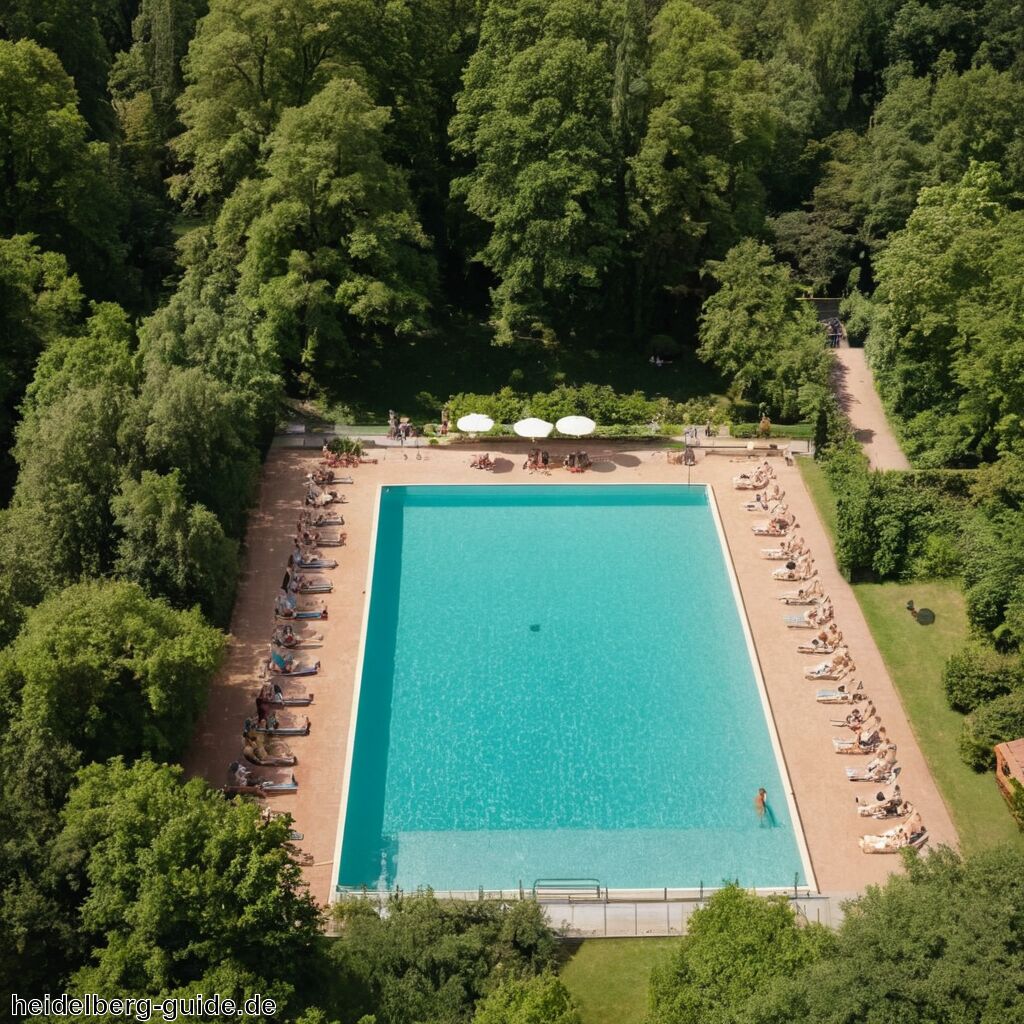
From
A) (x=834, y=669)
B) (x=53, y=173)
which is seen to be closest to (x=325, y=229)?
(x=53, y=173)

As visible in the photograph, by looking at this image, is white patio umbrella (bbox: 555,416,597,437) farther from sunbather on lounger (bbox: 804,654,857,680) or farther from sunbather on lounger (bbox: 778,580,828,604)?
sunbather on lounger (bbox: 804,654,857,680)

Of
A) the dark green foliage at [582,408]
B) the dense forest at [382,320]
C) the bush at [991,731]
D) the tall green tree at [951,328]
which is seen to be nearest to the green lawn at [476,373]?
the dense forest at [382,320]

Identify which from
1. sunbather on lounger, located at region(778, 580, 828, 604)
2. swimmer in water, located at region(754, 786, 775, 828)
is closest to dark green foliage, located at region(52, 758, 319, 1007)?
swimmer in water, located at region(754, 786, 775, 828)

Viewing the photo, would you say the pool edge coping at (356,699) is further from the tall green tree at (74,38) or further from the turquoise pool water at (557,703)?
the tall green tree at (74,38)

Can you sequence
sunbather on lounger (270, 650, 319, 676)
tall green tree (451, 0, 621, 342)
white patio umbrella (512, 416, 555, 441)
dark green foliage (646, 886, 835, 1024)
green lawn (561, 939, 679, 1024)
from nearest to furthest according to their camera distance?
dark green foliage (646, 886, 835, 1024)
green lawn (561, 939, 679, 1024)
sunbather on lounger (270, 650, 319, 676)
white patio umbrella (512, 416, 555, 441)
tall green tree (451, 0, 621, 342)

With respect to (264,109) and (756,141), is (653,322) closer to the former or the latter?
(756,141)

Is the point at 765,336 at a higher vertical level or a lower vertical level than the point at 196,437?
higher

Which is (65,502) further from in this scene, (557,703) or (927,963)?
(927,963)
